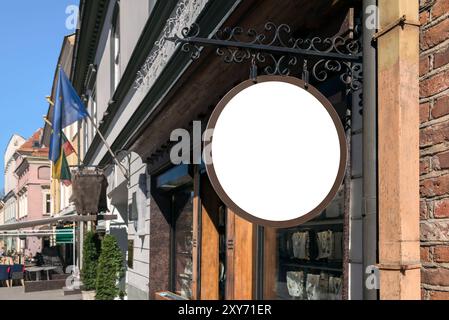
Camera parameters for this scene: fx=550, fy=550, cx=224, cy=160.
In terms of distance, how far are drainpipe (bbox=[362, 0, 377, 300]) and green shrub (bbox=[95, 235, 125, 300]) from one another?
427 inches

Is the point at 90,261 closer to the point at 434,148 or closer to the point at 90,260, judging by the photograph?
the point at 90,260

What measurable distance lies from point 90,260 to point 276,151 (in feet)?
51.5

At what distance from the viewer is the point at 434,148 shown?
2734 mm

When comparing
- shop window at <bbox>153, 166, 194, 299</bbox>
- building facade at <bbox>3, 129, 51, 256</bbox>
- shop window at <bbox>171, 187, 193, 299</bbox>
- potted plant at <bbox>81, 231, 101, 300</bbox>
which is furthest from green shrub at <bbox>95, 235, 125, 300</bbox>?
building facade at <bbox>3, 129, 51, 256</bbox>

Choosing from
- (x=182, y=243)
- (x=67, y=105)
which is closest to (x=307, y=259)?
(x=182, y=243)

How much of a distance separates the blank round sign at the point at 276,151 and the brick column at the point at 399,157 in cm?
25

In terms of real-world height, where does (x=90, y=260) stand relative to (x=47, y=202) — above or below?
below

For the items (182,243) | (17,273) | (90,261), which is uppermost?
(182,243)

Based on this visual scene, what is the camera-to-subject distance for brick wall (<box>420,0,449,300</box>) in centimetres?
265

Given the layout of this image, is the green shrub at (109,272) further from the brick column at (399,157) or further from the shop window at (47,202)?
the shop window at (47,202)

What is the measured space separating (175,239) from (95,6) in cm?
1015

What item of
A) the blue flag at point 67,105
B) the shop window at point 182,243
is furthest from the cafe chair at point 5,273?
the shop window at point 182,243

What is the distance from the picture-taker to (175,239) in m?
9.31
